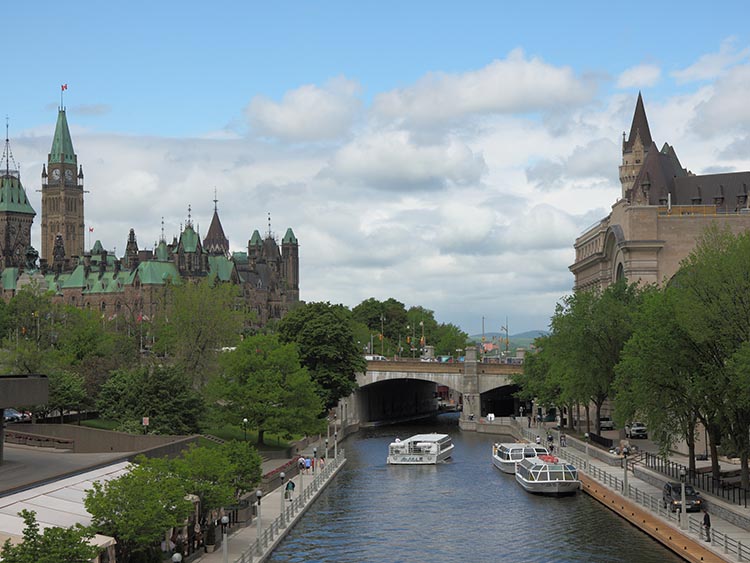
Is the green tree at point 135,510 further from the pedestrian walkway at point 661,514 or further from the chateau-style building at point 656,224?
the chateau-style building at point 656,224

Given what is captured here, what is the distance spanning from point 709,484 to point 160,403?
37.2 m

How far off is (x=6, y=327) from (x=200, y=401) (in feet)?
208

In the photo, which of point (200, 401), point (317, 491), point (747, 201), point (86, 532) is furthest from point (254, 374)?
point (747, 201)

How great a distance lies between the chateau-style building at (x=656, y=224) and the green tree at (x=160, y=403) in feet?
137

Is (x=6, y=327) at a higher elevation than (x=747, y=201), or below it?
below

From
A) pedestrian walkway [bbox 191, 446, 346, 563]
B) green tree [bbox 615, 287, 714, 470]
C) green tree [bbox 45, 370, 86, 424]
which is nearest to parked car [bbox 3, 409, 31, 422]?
green tree [bbox 45, 370, 86, 424]

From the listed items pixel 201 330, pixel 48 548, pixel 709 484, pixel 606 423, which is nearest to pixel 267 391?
pixel 201 330

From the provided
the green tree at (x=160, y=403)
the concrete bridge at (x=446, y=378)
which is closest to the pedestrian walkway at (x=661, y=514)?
the green tree at (x=160, y=403)

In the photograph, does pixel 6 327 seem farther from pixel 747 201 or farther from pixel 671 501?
pixel 671 501

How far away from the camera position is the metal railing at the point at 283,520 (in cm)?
4684

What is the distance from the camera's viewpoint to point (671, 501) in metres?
55.3

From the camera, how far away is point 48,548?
3123cm

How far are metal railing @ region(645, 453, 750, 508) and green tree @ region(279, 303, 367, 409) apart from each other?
49854 mm

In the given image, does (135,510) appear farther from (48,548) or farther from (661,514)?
(661,514)
